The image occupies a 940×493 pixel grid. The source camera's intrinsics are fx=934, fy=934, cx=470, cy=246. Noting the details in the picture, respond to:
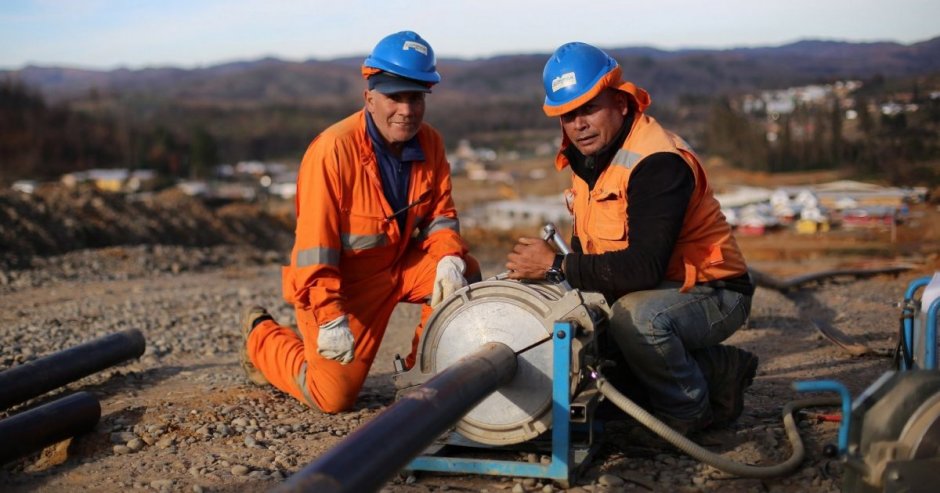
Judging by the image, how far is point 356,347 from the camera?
491 cm

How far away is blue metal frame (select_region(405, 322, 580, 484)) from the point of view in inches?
143

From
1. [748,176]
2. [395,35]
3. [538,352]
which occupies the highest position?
[395,35]

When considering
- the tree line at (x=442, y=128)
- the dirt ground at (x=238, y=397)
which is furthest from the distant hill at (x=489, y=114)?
the dirt ground at (x=238, y=397)

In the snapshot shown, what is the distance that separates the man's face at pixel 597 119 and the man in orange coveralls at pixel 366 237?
935 mm

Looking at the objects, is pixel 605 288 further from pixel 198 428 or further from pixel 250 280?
pixel 250 280

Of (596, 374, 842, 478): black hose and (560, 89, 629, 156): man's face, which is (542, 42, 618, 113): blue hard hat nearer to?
(560, 89, 629, 156): man's face

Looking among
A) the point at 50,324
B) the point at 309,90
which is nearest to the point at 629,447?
the point at 50,324

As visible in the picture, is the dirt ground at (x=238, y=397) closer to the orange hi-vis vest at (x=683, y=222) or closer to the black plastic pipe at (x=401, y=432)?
the black plastic pipe at (x=401, y=432)

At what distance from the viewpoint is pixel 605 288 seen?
13.3 feet

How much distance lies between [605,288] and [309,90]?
194658 millimetres

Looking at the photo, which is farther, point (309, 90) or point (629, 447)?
point (309, 90)

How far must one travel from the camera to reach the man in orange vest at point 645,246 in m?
3.94

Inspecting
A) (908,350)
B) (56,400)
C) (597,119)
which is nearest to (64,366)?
(56,400)

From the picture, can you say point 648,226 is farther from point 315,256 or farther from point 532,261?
point 315,256
